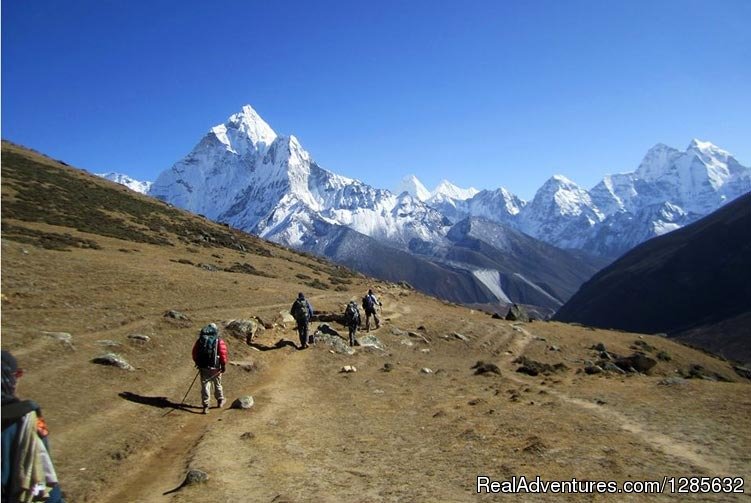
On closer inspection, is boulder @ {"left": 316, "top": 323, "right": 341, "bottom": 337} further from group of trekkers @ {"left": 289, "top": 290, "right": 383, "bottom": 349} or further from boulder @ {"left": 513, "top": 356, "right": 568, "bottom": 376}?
boulder @ {"left": 513, "top": 356, "right": 568, "bottom": 376}

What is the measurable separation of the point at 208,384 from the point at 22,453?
1150 centimetres

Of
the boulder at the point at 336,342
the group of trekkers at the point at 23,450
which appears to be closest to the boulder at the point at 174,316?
the boulder at the point at 336,342

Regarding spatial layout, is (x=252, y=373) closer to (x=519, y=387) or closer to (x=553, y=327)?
(x=519, y=387)

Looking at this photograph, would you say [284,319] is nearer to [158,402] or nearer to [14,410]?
[158,402]

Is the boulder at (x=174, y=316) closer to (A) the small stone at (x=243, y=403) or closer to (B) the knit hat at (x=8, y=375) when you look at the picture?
(A) the small stone at (x=243, y=403)

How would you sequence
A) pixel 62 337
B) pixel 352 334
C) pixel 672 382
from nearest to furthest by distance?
pixel 62 337 → pixel 672 382 → pixel 352 334

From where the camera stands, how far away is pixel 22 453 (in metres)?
7.03

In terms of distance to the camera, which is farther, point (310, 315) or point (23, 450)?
point (310, 315)

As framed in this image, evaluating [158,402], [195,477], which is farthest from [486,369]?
[195,477]

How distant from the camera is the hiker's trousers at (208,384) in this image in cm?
1789

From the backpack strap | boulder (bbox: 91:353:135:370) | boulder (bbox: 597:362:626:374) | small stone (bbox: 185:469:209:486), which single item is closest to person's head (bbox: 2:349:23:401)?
the backpack strap

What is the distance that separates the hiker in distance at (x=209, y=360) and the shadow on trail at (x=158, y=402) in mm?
544

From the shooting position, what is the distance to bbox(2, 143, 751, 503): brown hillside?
484 inches

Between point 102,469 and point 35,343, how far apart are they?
1035cm
